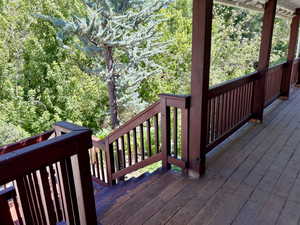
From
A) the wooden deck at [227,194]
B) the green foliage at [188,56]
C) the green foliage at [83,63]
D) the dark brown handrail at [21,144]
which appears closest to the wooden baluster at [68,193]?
the wooden deck at [227,194]

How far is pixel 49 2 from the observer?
33.6ft

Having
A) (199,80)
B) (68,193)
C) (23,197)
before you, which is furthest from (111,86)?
(23,197)

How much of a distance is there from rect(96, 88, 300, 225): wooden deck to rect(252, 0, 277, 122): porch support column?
100 cm

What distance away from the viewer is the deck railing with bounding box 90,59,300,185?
2.57 m

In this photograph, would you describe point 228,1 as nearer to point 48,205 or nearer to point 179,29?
point 48,205

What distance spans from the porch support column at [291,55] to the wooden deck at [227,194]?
298cm

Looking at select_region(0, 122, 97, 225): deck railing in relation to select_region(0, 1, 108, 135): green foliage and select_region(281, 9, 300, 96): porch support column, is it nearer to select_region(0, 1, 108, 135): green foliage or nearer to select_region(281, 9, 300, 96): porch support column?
select_region(281, 9, 300, 96): porch support column

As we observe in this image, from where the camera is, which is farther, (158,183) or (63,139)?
(158,183)

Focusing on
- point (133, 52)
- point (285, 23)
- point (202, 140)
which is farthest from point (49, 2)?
point (285, 23)

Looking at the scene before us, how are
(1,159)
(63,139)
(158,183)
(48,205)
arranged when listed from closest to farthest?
1. (1,159)
2. (63,139)
3. (48,205)
4. (158,183)

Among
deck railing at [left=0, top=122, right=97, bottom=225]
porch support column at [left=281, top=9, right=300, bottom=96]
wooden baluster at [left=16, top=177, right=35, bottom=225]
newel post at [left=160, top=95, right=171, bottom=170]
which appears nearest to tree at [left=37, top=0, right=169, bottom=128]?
porch support column at [left=281, top=9, right=300, bottom=96]

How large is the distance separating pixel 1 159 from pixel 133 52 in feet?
29.6

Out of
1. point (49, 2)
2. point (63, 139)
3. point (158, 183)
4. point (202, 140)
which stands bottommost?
point (158, 183)

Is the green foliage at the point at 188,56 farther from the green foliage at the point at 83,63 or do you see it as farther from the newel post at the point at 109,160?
the newel post at the point at 109,160
